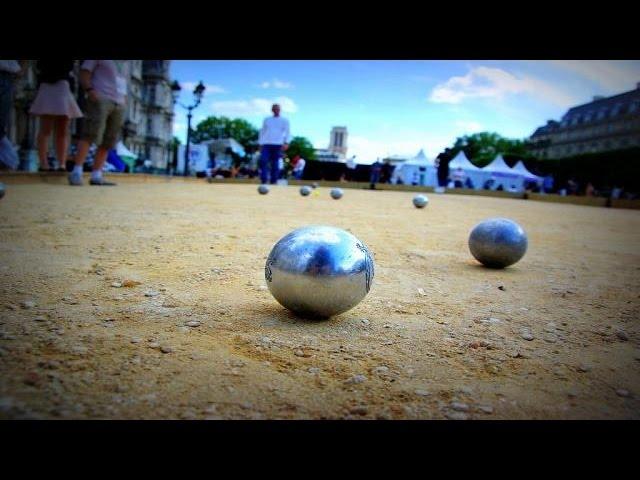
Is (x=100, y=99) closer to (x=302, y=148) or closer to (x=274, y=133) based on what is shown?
(x=274, y=133)

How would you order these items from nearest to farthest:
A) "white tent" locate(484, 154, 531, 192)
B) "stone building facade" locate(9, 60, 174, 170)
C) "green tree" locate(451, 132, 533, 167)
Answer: "white tent" locate(484, 154, 531, 192) → "stone building facade" locate(9, 60, 174, 170) → "green tree" locate(451, 132, 533, 167)

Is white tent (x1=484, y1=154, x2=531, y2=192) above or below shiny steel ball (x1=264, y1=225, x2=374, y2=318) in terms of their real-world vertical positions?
above

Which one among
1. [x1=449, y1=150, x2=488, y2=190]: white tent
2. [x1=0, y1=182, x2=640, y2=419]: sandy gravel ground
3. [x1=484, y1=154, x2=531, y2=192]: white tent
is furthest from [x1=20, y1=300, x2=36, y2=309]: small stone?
[x1=484, y1=154, x2=531, y2=192]: white tent

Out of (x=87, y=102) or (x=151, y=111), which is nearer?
(x=87, y=102)

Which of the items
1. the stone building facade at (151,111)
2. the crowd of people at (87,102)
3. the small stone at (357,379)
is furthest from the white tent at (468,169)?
the small stone at (357,379)

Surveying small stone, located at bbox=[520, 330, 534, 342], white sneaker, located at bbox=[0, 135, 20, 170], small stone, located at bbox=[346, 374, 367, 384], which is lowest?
small stone, located at bbox=[346, 374, 367, 384]

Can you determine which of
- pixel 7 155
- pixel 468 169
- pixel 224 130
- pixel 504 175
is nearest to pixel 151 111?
pixel 224 130

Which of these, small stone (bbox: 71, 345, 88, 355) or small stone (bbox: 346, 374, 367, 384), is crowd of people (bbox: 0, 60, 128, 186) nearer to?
small stone (bbox: 71, 345, 88, 355)
